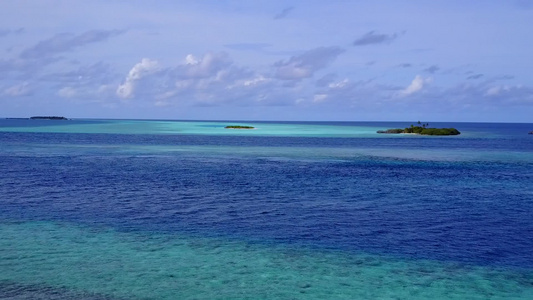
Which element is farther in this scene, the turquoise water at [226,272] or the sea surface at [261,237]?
the sea surface at [261,237]

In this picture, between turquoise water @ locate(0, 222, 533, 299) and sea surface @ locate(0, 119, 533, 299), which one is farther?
sea surface @ locate(0, 119, 533, 299)

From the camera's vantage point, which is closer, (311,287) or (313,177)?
(311,287)

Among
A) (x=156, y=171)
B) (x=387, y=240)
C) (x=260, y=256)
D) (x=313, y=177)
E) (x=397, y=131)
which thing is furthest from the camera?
(x=397, y=131)

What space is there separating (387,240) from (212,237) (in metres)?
7.71

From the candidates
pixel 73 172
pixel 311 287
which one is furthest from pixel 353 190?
pixel 73 172

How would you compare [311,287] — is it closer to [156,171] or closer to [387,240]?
[387,240]

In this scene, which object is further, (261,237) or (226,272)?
(261,237)

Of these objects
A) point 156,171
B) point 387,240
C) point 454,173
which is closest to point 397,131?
point 454,173

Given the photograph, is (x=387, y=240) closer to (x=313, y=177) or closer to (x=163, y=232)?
(x=163, y=232)

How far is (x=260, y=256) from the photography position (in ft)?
66.7

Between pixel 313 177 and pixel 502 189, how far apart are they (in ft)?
49.6

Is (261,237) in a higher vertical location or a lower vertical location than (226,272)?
higher

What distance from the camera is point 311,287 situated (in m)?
16.9

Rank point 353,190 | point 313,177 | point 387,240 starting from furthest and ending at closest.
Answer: point 313,177 → point 353,190 → point 387,240
